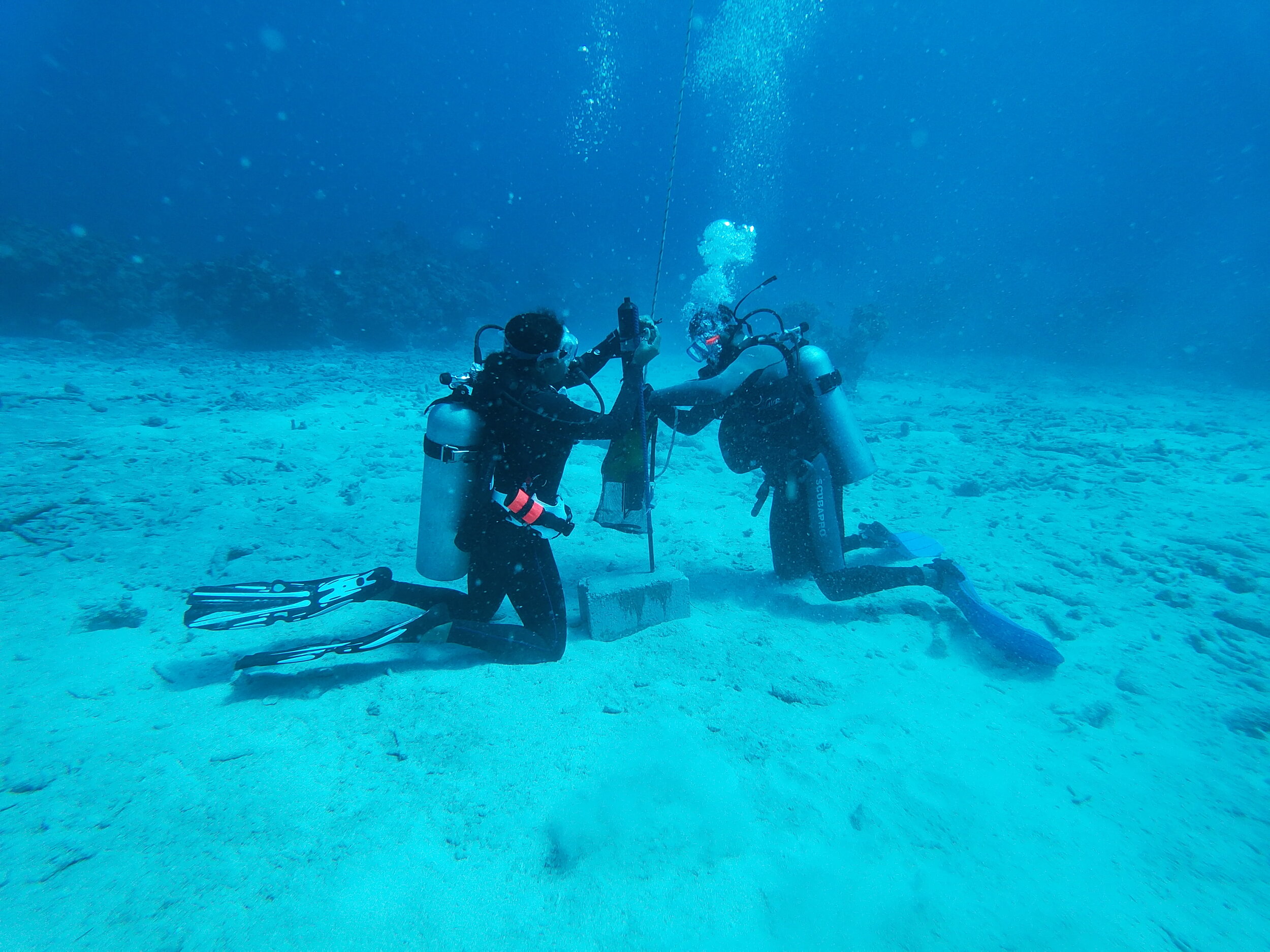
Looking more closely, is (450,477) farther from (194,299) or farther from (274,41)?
(274,41)

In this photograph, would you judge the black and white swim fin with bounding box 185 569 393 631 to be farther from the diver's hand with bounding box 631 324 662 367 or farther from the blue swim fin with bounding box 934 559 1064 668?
the blue swim fin with bounding box 934 559 1064 668

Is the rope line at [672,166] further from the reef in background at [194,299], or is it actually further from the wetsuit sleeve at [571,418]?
the reef in background at [194,299]

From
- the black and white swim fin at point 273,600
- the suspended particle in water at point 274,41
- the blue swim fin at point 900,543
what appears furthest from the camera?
the suspended particle in water at point 274,41

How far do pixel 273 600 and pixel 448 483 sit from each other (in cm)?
156

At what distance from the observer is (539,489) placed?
3.49 meters

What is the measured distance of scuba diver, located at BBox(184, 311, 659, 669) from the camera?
3.14 meters

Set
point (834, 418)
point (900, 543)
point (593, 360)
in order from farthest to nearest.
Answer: point (900, 543)
point (834, 418)
point (593, 360)

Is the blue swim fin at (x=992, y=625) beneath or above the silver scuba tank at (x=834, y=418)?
beneath

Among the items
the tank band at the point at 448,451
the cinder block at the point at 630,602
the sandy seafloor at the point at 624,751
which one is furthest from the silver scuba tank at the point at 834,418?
the tank band at the point at 448,451

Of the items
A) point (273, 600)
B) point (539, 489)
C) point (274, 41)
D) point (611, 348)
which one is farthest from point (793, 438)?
point (274, 41)

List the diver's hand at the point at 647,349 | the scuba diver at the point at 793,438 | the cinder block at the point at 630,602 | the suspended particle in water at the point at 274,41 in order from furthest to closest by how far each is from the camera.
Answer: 1. the suspended particle in water at the point at 274,41
2. the scuba diver at the point at 793,438
3. the cinder block at the point at 630,602
4. the diver's hand at the point at 647,349

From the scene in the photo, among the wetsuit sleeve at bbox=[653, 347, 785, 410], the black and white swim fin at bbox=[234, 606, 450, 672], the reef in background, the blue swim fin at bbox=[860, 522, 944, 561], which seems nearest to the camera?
the black and white swim fin at bbox=[234, 606, 450, 672]

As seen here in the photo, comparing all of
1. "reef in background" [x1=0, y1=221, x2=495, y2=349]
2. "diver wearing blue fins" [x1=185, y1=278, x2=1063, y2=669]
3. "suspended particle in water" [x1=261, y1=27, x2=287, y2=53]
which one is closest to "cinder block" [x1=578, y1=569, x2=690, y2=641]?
"diver wearing blue fins" [x1=185, y1=278, x2=1063, y2=669]

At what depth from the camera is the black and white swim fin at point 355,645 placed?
296 centimetres
